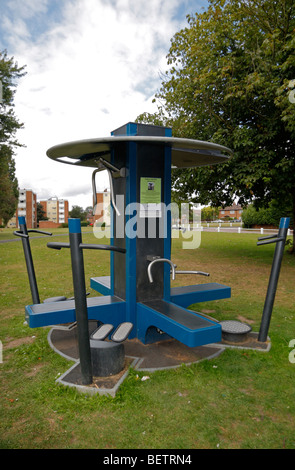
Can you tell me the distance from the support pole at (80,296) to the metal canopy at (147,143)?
36.6 inches

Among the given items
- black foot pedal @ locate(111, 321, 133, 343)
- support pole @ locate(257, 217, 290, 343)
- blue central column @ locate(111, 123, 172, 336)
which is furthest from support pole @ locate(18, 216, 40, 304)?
support pole @ locate(257, 217, 290, 343)

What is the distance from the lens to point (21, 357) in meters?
3.43

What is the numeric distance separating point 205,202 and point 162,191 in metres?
7.38

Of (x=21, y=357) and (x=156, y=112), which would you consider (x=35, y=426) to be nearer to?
(x=21, y=357)

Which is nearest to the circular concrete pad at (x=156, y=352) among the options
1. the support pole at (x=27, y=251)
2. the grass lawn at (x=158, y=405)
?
the grass lawn at (x=158, y=405)

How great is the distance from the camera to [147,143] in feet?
12.0

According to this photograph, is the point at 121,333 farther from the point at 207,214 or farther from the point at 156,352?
the point at 207,214

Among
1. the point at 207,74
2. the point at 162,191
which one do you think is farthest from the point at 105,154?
the point at 207,74

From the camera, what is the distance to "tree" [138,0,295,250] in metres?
8.12

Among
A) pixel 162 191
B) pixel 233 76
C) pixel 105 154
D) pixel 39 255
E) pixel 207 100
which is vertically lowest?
pixel 39 255

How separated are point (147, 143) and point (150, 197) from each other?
2.09ft

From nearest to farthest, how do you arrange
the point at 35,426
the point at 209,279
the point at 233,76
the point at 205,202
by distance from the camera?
the point at 35,426, the point at 209,279, the point at 233,76, the point at 205,202
